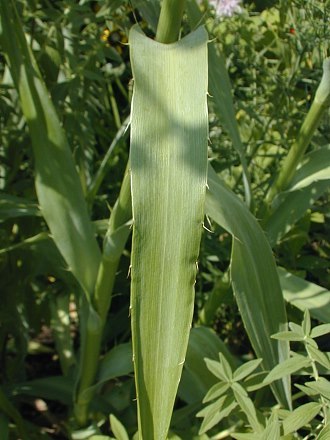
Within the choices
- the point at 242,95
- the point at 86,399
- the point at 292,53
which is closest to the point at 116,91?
the point at 242,95

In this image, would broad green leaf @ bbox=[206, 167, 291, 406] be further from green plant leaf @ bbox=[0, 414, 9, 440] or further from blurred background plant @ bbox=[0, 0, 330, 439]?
green plant leaf @ bbox=[0, 414, 9, 440]

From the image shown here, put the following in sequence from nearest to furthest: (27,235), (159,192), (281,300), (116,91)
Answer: (159,192), (281,300), (27,235), (116,91)

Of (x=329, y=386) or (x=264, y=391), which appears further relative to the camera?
(x=264, y=391)

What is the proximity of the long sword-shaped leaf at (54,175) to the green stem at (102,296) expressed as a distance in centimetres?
3

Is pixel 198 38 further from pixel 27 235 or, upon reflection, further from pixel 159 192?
pixel 27 235

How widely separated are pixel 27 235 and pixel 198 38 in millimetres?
656

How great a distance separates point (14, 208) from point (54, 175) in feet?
0.29

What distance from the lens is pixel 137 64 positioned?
0.72m

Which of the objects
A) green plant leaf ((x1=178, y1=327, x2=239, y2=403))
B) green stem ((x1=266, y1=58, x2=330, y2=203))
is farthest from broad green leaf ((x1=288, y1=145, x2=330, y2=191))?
green plant leaf ((x1=178, y1=327, x2=239, y2=403))

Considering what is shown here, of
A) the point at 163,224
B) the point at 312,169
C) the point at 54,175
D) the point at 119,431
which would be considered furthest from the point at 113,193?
the point at 163,224

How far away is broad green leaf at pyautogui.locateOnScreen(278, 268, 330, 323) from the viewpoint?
1.04 meters

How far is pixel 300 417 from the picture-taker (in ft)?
2.43

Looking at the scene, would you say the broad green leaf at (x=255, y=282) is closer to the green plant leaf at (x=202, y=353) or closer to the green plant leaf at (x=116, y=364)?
the green plant leaf at (x=202, y=353)

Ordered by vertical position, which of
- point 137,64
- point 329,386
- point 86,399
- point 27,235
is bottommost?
point 86,399
